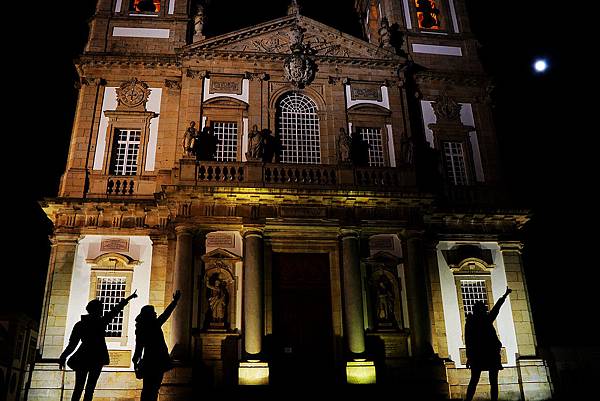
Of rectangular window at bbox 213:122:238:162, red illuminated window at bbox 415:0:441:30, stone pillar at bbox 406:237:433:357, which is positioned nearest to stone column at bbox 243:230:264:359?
rectangular window at bbox 213:122:238:162

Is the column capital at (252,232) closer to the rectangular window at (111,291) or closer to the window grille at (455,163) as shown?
the rectangular window at (111,291)

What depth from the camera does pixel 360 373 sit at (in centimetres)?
1722

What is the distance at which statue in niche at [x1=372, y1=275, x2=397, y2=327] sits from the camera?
1858 centimetres

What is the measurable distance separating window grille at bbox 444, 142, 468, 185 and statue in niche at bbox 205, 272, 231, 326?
960cm

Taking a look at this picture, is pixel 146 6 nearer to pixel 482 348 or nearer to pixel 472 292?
pixel 472 292

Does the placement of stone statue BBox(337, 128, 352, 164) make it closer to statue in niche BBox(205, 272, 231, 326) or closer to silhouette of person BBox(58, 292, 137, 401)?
statue in niche BBox(205, 272, 231, 326)

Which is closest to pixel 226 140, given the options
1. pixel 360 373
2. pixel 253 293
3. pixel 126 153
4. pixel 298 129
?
pixel 298 129

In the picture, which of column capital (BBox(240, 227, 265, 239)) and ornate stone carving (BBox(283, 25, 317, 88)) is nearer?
column capital (BBox(240, 227, 265, 239))

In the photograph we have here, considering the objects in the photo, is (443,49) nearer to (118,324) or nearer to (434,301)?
(434,301)

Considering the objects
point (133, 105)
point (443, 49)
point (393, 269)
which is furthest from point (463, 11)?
point (133, 105)

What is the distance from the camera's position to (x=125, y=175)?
20672mm

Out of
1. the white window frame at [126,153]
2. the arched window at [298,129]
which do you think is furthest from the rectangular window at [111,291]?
the arched window at [298,129]

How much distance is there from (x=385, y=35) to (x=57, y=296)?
52.0 feet

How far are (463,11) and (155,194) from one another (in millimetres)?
16185
